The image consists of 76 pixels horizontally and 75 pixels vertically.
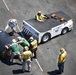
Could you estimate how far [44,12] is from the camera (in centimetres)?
2627

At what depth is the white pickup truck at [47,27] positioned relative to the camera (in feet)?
68.4

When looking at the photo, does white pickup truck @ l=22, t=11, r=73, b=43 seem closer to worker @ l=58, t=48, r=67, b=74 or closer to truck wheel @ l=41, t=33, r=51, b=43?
truck wheel @ l=41, t=33, r=51, b=43

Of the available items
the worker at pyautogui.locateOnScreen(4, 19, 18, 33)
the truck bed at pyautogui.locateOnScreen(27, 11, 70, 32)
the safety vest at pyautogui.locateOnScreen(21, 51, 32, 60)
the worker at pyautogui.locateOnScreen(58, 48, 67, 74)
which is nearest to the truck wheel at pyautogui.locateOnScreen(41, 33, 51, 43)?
the truck bed at pyautogui.locateOnScreen(27, 11, 70, 32)

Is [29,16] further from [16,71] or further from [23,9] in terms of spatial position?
[16,71]

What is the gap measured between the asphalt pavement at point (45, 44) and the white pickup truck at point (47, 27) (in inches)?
22.2

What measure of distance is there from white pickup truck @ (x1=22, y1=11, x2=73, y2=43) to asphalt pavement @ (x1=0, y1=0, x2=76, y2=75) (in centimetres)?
56

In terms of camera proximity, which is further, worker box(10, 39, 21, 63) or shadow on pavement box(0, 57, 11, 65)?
shadow on pavement box(0, 57, 11, 65)

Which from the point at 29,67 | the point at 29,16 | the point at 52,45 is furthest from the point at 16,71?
the point at 29,16

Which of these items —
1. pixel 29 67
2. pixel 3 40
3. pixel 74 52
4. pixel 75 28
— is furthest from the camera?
pixel 75 28

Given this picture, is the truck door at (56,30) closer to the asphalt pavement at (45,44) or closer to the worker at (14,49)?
the asphalt pavement at (45,44)

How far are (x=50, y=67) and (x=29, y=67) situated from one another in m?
1.82

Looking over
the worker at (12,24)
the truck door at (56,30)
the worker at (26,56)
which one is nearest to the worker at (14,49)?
the worker at (26,56)

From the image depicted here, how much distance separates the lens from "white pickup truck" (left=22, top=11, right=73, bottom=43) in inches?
821

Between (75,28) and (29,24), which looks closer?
(29,24)
